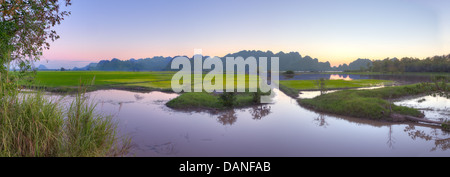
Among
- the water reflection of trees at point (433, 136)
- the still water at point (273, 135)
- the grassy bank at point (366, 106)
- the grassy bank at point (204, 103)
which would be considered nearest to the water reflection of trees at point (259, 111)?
the still water at point (273, 135)

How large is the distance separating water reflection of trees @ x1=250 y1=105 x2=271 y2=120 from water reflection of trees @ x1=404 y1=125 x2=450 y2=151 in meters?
7.89

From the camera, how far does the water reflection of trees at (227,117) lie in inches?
561

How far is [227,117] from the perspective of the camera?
51.2 ft

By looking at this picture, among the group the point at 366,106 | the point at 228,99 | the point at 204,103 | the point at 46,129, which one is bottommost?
the point at 204,103

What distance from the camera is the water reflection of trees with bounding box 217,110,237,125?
14249 mm

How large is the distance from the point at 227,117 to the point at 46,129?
11128 millimetres

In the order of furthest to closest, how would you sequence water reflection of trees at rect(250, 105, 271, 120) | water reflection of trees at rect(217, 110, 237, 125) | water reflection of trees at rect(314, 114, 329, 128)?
water reflection of trees at rect(250, 105, 271, 120), water reflection of trees at rect(217, 110, 237, 125), water reflection of trees at rect(314, 114, 329, 128)

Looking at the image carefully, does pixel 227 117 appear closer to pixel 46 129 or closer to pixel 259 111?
pixel 259 111

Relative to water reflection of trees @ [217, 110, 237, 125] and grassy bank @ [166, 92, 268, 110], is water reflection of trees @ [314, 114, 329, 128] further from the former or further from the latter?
grassy bank @ [166, 92, 268, 110]

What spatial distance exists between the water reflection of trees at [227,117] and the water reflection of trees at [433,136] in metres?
9.00

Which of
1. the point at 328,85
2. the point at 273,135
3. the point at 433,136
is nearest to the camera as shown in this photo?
the point at 433,136

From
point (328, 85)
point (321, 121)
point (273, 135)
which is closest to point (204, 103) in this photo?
point (273, 135)

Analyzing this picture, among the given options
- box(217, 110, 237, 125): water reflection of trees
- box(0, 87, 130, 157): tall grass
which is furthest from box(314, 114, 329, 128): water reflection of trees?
box(0, 87, 130, 157): tall grass

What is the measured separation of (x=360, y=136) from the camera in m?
11.2
